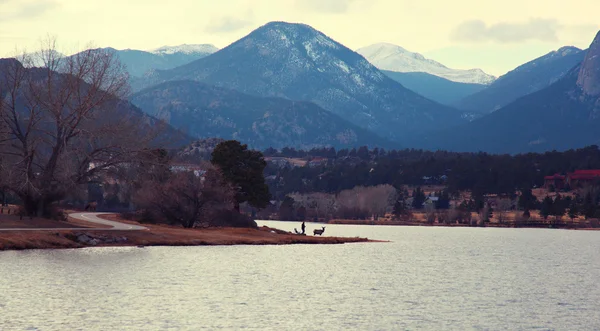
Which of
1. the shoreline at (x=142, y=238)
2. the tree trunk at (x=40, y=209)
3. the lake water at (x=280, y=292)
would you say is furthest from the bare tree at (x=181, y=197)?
the lake water at (x=280, y=292)

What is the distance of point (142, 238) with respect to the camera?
285 feet

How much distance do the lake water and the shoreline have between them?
1.77 metres

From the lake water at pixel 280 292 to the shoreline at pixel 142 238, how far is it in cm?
177

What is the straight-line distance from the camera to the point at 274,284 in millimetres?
61281

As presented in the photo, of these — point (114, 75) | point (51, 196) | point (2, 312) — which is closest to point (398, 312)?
point (2, 312)

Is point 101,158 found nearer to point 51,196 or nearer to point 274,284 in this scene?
point 51,196

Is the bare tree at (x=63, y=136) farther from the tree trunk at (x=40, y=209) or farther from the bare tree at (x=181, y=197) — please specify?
the bare tree at (x=181, y=197)

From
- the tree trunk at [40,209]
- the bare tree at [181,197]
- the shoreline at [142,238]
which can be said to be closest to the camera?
the shoreline at [142,238]

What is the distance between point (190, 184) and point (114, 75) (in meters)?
17.7

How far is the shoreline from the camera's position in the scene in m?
76.6

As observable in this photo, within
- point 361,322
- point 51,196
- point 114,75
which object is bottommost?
point 361,322

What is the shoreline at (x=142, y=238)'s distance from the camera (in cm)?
7658

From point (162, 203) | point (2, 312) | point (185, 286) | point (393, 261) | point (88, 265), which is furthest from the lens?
point (162, 203)

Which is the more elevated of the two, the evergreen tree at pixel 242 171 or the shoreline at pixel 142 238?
the evergreen tree at pixel 242 171
